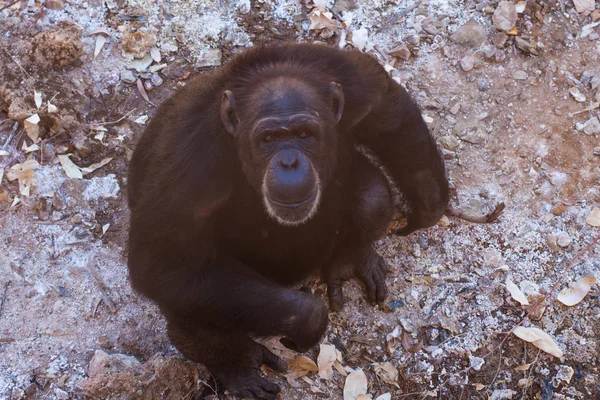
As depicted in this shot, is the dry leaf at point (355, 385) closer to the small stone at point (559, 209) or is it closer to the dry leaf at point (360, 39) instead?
the small stone at point (559, 209)

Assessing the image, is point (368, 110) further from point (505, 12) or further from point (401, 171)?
point (505, 12)

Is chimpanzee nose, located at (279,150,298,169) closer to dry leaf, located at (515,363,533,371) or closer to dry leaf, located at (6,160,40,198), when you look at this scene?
dry leaf, located at (515,363,533,371)

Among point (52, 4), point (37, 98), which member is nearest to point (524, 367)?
point (37, 98)

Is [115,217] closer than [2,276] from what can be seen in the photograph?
No

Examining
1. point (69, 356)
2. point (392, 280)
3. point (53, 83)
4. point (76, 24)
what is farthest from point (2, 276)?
point (392, 280)

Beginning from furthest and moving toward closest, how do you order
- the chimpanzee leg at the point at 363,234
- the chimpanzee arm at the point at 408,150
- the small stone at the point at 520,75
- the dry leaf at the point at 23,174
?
the small stone at the point at 520,75
the dry leaf at the point at 23,174
the chimpanzee leg at the point at 363,234
the chimpanzee arm at the point at 408,150

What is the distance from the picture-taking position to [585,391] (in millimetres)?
5328

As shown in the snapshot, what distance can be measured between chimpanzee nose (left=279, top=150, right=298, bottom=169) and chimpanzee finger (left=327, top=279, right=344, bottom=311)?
1882mm

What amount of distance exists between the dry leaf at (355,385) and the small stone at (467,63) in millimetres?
3081

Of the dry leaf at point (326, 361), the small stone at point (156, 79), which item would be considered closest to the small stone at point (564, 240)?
the dry leaf at point (326, 361)

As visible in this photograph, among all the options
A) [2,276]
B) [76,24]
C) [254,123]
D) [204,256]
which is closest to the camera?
[254,123]

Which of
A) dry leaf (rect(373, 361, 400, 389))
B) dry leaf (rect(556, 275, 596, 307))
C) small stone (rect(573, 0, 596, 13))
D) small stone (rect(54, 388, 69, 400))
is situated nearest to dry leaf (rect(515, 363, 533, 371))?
dry leaf (rect(556, 275, 596, 307))

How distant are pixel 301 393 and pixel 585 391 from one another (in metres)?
2.10

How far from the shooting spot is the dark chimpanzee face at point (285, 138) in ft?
14.4
